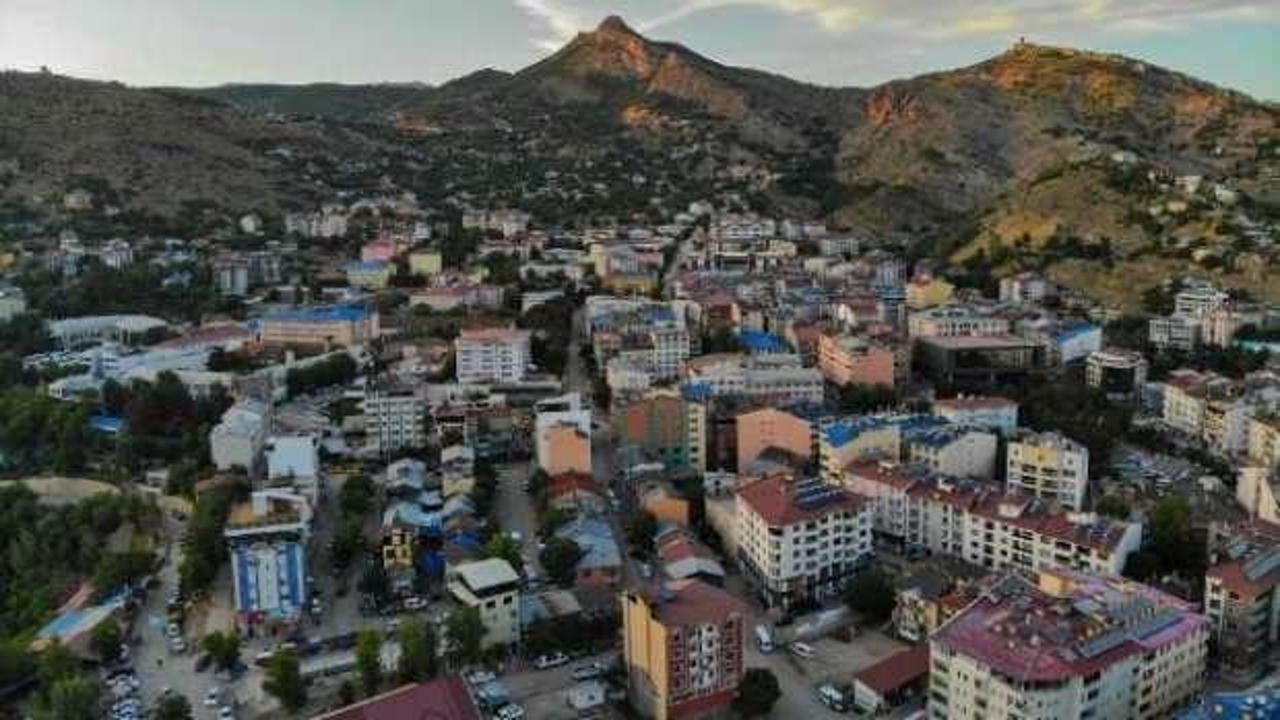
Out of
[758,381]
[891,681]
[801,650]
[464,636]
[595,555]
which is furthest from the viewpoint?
[758,381]

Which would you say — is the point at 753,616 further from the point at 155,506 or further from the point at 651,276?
the point at 651,276

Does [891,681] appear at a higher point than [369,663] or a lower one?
lower

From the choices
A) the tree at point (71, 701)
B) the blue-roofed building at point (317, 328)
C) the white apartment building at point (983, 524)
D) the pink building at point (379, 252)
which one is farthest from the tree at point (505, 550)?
the pink building at point (379, 252)

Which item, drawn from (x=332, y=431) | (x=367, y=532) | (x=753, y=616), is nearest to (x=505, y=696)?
(x=753, y=616)

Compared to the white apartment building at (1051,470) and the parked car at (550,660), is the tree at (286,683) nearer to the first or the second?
the parked car at (550,660)

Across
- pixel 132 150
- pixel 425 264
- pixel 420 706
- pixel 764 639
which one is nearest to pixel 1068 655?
pixel 764 639

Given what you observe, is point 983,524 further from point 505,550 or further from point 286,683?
point 286,683

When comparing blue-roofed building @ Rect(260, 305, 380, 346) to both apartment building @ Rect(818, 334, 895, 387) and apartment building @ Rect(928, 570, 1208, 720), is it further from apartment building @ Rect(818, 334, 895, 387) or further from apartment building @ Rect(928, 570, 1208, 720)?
apartment building @ Rect(928, 570, 1208, 720)

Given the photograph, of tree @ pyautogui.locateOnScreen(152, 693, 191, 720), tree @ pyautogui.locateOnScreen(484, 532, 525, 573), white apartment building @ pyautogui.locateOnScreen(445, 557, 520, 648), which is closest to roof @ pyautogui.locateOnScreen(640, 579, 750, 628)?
white apartment building @ pyautogui.locateOnScreen(445, 557, 520, 648)
